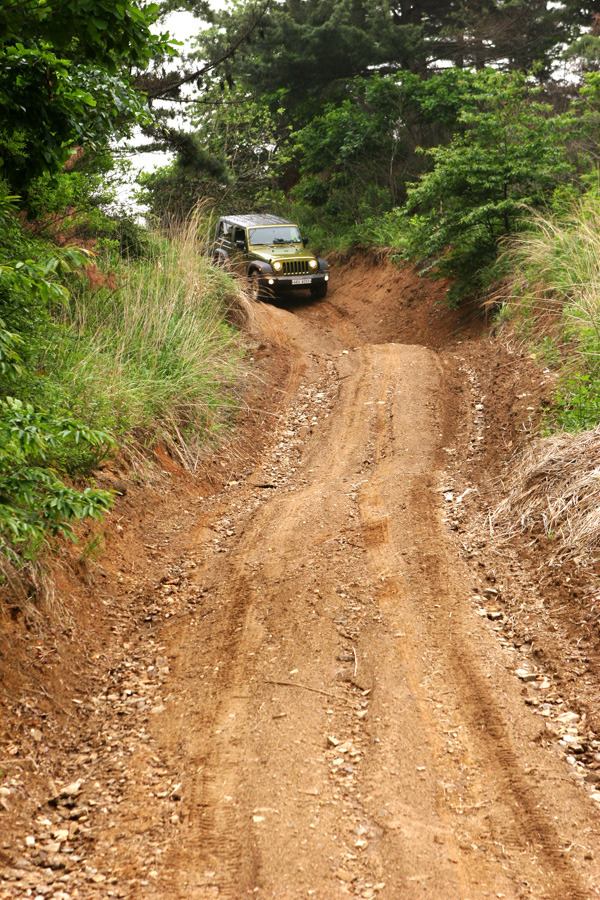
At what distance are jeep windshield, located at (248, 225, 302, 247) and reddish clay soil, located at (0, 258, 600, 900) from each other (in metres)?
9.82

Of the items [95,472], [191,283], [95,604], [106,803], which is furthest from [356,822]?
[191,283]

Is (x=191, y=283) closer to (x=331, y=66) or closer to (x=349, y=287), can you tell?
(x=349, y=287)

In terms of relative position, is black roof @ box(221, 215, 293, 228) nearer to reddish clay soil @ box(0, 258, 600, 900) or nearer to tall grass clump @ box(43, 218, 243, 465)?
tall grass clump @ box(43, 218, 243, 465)

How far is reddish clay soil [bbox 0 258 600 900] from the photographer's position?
2.70m

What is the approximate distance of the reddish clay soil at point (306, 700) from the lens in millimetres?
2697

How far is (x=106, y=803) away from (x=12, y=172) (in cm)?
349

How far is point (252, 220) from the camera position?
16.1 m

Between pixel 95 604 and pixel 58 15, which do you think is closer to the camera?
pixel 58 15

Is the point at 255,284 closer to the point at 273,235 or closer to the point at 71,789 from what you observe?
the point at 273,235

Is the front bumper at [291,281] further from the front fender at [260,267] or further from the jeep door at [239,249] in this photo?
the jeep door at [239,249]

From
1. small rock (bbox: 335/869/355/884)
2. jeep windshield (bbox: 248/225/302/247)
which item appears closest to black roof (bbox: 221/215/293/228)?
jeep windshield (bbox: 248/225/302/247)

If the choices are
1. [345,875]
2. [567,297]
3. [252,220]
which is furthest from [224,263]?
[345,875]

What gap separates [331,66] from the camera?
2267cm

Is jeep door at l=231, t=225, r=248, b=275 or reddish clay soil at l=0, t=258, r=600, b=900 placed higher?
jeep door at l=231, t=225, r=248, b=275
